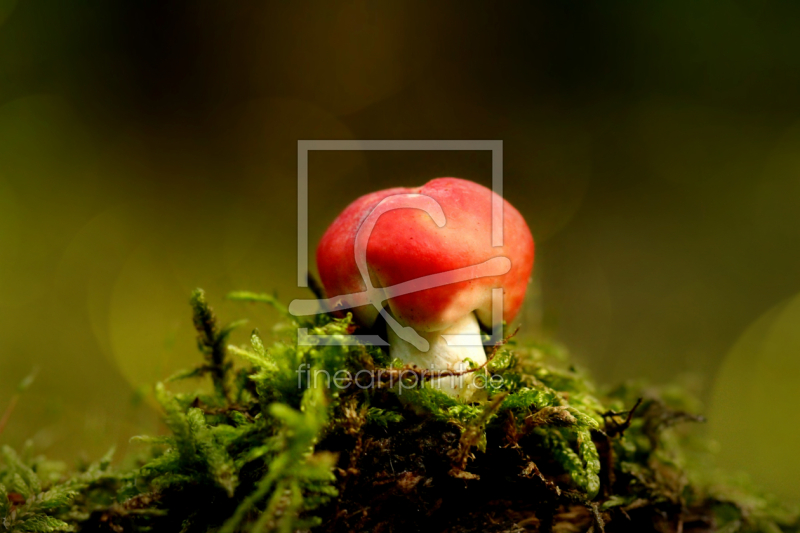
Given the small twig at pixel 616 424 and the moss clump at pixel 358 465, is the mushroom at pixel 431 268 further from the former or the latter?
the small twig at pixel 616 424

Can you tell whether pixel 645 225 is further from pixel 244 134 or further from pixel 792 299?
pixel 244 134

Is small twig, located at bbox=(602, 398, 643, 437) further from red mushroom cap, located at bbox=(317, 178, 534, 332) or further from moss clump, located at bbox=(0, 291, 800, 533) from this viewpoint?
red mushroom cap, located at bbox=(317, 178, 534, 332)

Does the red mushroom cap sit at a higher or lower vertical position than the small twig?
higher

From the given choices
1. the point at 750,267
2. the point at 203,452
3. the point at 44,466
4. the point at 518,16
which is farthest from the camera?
the point at 518,16

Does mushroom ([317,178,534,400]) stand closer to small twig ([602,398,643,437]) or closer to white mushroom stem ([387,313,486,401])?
white mushroom stem ([387,313,486,401])

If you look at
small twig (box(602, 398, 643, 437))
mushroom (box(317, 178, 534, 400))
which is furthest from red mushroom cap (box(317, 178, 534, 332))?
small twig (box(602, 398, 643, 437))

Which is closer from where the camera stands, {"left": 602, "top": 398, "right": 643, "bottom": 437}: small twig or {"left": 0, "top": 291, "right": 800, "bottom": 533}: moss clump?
{"left": 0, "top": 291, "right": 800, "bottom": 533}: moss clump

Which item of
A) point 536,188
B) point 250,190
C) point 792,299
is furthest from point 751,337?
point 250,190

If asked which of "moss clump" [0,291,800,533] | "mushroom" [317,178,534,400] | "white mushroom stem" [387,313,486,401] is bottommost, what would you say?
"moss clump" [0,291,800,533]
